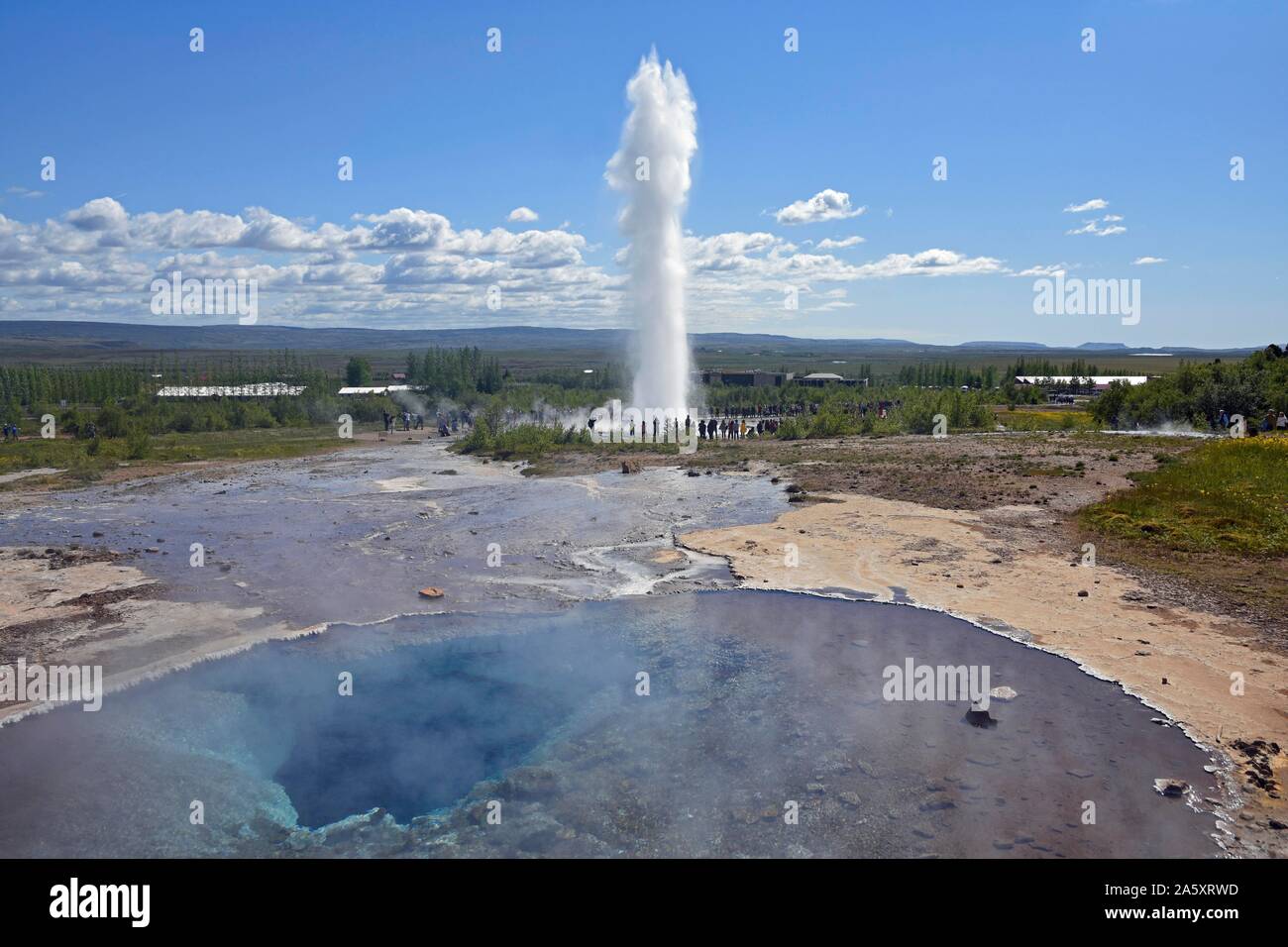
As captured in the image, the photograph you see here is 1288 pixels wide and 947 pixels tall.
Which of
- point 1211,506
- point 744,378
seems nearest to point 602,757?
point 1211,506

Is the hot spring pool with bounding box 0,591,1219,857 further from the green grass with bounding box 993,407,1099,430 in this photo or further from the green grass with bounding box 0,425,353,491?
the green grass with bounding box 993,407,1099,430

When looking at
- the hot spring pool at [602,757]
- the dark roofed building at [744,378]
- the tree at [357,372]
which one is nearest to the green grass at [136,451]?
the hot spring pool at [602,757]

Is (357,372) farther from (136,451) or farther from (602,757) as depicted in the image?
(602,757)

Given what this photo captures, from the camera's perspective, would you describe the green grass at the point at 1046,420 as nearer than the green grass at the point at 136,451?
No

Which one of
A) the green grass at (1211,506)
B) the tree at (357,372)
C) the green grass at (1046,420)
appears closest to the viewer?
the green grass at (1211,506)

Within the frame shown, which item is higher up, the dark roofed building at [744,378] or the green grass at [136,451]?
the dark roofed building at [744,378]

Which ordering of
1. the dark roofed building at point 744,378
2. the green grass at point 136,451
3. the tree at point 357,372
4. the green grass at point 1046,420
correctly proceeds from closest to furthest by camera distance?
the green grass at point 136,451
the green grass at point 1046,420
the tree at point 357,372
the dark roofed building at point 744,378

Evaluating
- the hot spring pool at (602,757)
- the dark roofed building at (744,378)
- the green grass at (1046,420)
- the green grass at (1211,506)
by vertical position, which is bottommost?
the hot spring pool at (602,757)

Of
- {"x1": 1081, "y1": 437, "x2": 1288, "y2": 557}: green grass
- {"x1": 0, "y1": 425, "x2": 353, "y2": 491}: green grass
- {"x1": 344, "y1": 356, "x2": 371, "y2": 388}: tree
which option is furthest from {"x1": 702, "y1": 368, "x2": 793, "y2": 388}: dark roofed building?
{"x1": 1081, "y1": 437, "x2": 1288, "y2": 557}: green grass

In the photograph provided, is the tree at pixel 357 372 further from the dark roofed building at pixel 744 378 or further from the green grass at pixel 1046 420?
the green grass at pixel 1046 420
